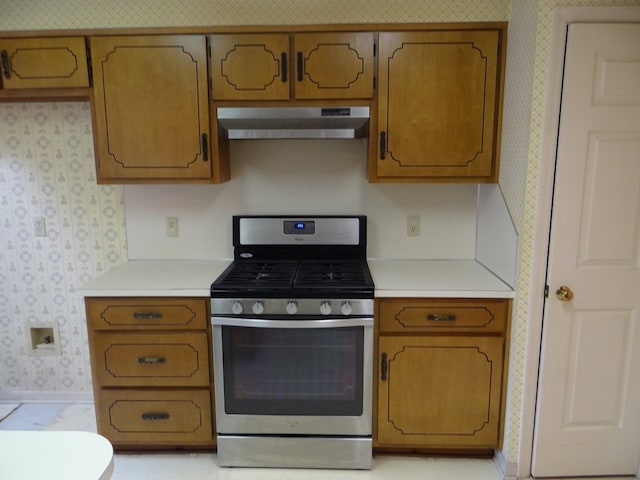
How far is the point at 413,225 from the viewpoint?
244 cm

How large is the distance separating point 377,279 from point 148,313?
108cm

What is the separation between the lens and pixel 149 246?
2.48m

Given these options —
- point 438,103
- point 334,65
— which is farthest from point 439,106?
point 334,65

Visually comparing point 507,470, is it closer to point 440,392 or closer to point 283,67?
point 440,392

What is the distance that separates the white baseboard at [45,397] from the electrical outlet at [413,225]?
2.18 meters

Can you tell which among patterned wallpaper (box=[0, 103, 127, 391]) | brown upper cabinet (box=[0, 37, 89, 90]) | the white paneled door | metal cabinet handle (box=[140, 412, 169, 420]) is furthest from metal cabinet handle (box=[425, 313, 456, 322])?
brown upper cabinet (box=[0, 37, 89, 90])

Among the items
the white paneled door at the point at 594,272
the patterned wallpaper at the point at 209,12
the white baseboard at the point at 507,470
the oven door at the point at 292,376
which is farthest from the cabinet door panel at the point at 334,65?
the white baseboard at the point at 507,470

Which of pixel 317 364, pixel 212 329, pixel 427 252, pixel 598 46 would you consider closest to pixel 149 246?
pixel 212 329

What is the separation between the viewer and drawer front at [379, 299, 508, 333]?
192 centimetres

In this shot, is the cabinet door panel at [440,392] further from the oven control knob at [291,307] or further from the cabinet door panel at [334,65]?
the cabinet door panel at [334,65]

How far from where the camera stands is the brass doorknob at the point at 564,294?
1.78m

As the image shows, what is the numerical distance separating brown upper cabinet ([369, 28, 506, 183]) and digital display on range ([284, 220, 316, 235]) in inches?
19.1

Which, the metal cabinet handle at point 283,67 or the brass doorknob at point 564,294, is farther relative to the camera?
the metal cabinet handle at point 283,67

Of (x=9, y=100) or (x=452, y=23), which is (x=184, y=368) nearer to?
(x=9, y=100)
